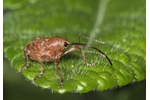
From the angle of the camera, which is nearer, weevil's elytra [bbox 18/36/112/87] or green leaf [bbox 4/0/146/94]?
green leaf [bbox 4/0/146/94]

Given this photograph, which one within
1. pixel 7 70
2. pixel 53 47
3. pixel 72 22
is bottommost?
pixel 7 70

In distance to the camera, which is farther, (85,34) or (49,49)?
(85,34)

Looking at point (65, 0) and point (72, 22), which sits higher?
point (65, 0)

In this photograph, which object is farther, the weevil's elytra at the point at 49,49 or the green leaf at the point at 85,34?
the weevil's elytra at the point at 49,49

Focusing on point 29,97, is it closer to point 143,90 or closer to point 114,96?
point 114,96

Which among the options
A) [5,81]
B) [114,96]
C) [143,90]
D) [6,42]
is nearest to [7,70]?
[5,81]

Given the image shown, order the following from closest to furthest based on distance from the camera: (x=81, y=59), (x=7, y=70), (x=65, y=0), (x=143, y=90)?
1. (x=81, y=59)
2. (x=143, y=90)
3. (x=7, y=70)
4. (x=65, y=0)

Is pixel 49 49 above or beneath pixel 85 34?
beneath

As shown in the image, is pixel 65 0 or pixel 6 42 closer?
pixel 6 42
